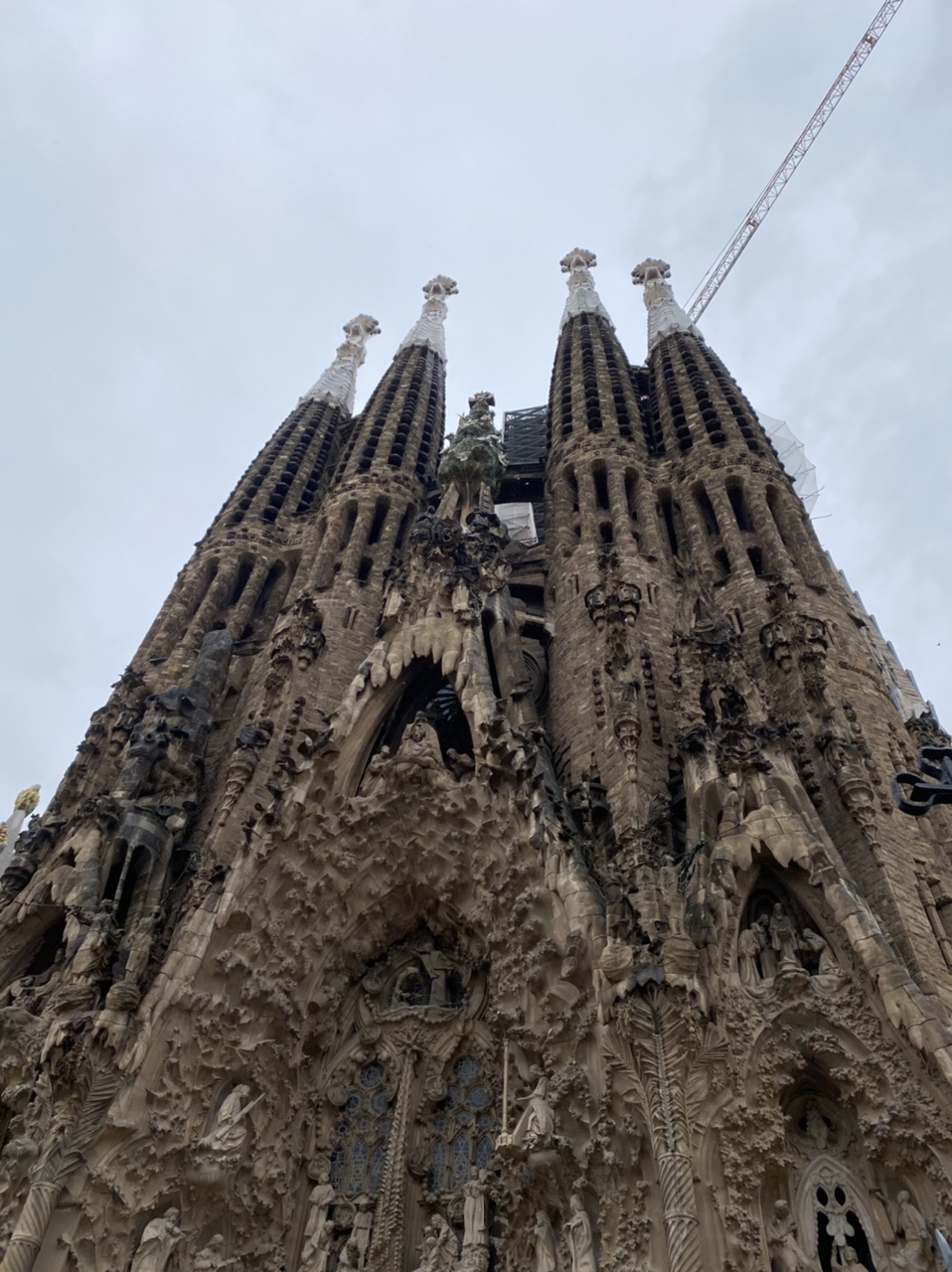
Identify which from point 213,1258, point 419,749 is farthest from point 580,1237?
point 419,749

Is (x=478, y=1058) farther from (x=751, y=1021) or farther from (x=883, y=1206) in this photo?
(x=883, y=1206)

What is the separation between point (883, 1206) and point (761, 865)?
128 inches

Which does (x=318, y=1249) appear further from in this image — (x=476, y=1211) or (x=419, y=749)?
(x=419, y=749)

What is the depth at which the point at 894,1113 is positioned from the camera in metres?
8.49

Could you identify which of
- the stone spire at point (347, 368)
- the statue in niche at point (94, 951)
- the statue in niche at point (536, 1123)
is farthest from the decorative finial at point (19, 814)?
the statue in niche at point (536, 1123)

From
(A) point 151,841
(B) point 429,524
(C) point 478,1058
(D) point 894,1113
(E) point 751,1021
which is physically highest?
(B) point 429,524

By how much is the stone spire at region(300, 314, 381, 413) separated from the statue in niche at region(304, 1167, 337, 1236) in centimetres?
2372

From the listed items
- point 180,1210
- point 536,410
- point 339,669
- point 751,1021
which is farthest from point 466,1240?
point 536,410

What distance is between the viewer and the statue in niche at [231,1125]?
34.3 feet

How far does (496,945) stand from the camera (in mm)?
11633

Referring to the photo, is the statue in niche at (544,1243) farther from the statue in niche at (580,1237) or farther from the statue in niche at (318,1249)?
the statue in niche at (318,1249)

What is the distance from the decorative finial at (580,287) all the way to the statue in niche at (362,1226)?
26346 mm

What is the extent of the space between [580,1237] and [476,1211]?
1754 mm

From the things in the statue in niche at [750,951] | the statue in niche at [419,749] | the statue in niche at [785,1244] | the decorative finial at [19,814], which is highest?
the decorative finial at [19,814]
